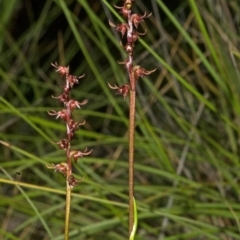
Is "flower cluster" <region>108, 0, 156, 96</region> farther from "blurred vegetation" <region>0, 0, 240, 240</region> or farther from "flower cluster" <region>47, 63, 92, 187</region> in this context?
"blurred vegetation" <region>0, 0, 240, 240</region>

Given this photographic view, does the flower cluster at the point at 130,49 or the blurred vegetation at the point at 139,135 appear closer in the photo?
the flower cluster at the point at 130,49

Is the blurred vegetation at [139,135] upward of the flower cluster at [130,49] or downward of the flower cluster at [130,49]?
downward

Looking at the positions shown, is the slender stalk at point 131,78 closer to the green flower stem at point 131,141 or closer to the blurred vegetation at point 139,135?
the green flower stem at point 131,141

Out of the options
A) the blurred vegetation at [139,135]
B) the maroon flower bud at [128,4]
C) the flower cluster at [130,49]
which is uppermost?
the maroon flower bud at [128,4]

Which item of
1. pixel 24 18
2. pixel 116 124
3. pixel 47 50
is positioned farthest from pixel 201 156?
pixel 24 18

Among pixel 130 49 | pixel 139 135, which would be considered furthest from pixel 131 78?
pixel 139 135

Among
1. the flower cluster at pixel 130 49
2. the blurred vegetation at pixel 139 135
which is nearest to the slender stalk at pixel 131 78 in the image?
the flower cluster at pixel 130 49

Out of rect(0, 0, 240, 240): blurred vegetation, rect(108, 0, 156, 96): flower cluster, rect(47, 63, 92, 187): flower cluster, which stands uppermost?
rect(108, 0, 156, 96): flower cluster

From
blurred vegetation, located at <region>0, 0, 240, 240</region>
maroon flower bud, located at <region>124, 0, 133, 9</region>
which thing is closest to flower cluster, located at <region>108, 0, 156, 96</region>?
maroon flower bud, located at <region>124, 0, 133, 9</region>

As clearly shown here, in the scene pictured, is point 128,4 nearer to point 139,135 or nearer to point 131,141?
point 131,141
